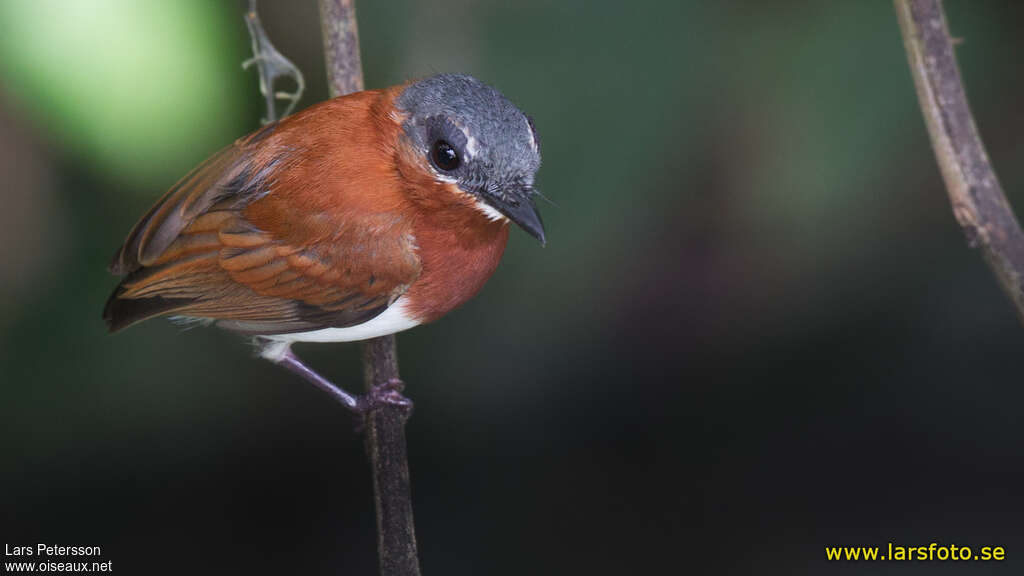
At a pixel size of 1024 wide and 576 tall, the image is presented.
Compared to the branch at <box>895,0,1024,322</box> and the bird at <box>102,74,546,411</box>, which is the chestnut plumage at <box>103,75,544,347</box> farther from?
the branch at <box>895,0,1024,322</box>

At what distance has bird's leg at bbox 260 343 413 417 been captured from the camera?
3469 mm

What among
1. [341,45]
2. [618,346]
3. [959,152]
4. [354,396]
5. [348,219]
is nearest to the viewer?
[959,152]

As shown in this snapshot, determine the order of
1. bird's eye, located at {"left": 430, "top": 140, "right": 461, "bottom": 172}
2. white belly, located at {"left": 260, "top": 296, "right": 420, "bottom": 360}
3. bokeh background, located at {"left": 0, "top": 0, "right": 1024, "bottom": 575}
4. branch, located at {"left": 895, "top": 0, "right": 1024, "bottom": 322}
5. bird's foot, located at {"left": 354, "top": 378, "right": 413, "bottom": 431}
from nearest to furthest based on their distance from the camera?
branch, located at {"left": 895, "top": 0, "right": 1024, "bottom": 322}
bird's eye, located at {"left": 430, "top": 140, "right": 461, "bottom": 172}
white belly, located at {"left": 260, "top": 296, "right": 420, "bottom": 360}
bird's foot, located at {"left": 354, "top": 378, "right": 413, "bottom": 431}
bokeh background, located at {"left": 0, "top": 0, "right": 1024, "bottom": 575}

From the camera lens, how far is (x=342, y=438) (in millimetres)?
4492

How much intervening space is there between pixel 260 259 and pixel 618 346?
208 centimetres

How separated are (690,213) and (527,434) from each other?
46.8 inches

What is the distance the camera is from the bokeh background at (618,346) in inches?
154

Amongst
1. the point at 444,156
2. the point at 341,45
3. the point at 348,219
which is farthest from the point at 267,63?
the point at 444,156

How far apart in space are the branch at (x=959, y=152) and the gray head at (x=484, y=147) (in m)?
1.05

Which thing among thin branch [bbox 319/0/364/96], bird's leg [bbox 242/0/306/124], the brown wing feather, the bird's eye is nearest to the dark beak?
the bird's eye

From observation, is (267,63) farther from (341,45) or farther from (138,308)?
(138,308)

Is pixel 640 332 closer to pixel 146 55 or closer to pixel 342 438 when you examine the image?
pixel 342 438

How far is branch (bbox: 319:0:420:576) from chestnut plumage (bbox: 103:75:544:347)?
0.29 m

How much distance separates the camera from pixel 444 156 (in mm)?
2848
